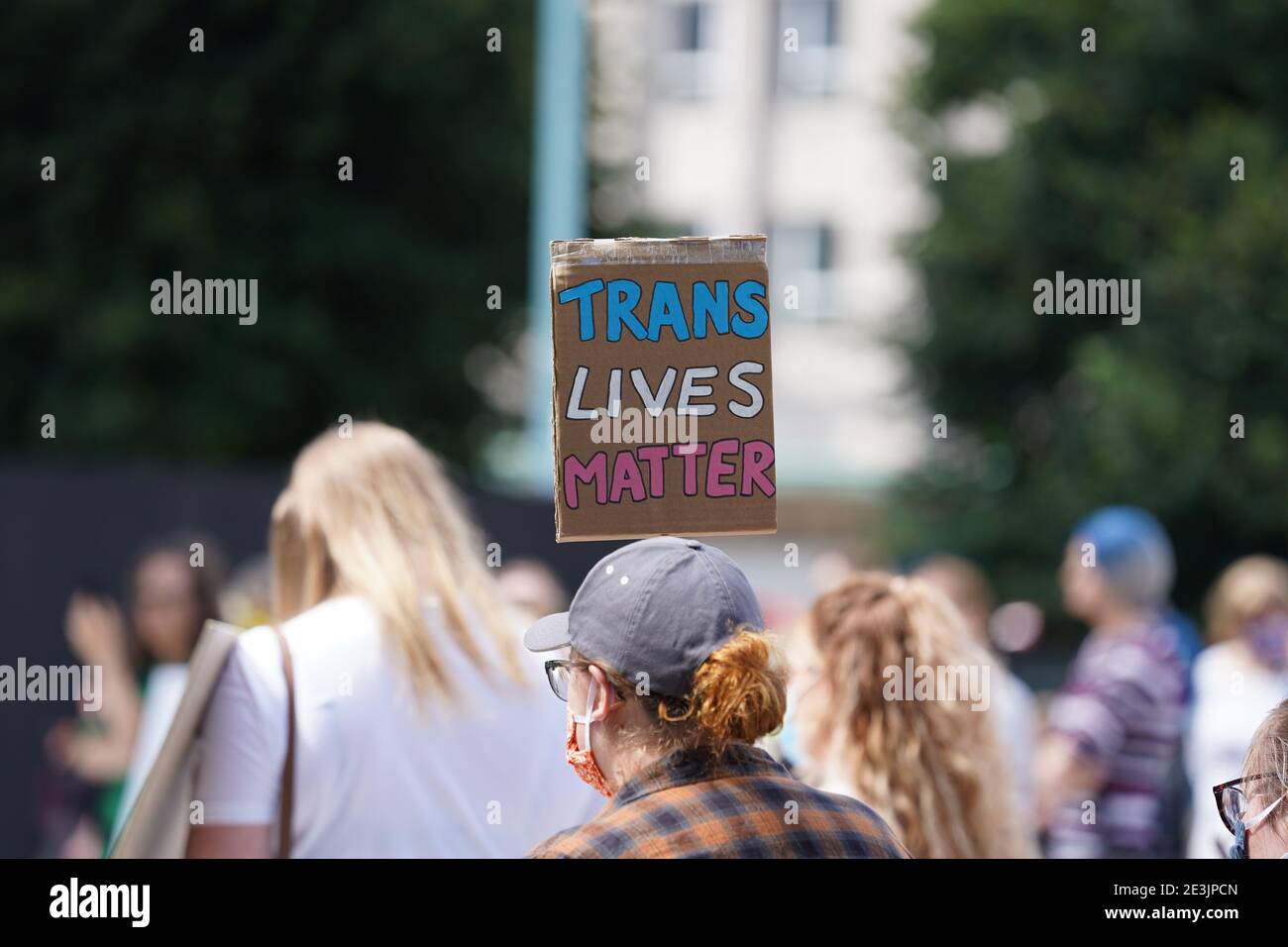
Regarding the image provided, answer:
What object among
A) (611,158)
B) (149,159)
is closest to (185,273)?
(149,159)

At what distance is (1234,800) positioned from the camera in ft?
8.02

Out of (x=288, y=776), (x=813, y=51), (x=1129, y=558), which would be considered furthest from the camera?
(x=813, y=51)

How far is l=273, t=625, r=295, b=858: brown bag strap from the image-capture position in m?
3.02

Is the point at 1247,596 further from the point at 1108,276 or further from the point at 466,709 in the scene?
the point at 1108,276

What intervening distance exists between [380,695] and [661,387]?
976 mm

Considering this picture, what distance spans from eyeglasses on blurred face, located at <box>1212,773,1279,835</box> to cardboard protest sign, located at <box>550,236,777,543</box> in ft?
2.48

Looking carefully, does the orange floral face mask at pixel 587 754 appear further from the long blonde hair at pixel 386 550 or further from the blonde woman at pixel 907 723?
the blonde woman at pixel 907 723

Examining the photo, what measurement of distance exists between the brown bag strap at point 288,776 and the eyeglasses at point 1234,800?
154 cm

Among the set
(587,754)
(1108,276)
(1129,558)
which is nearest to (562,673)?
(587,754)

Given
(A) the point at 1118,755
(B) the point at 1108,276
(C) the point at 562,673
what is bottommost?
(A) the point at 1118,755

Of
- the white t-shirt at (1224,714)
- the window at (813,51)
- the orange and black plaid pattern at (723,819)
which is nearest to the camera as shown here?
the orange and black plaid pattern at (723,819)

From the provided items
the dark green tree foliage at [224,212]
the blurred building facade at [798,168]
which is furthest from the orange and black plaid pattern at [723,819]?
the blurred building facade at [798,168]

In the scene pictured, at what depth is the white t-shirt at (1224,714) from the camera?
5.19 m

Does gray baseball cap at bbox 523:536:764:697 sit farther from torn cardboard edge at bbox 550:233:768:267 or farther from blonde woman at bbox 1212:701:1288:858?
blonde woman at bbox 1212:701:1288:858
